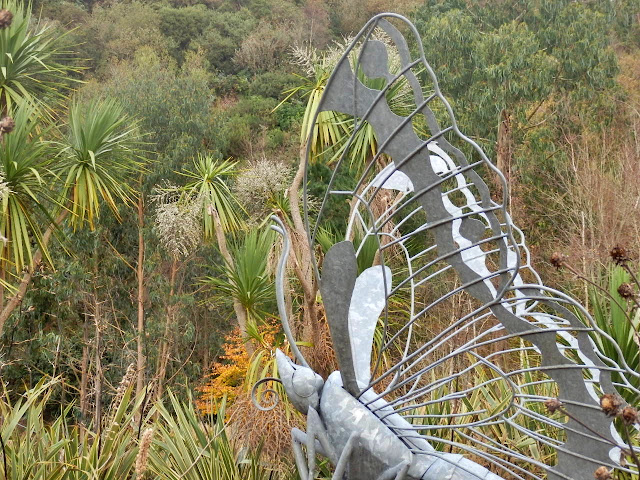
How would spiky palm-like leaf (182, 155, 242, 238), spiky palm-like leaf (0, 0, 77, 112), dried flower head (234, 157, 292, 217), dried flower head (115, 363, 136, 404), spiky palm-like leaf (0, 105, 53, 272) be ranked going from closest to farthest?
1. dried flower head (115, 363, 136, 404)
2. spiky palm-like leaf (0, 105, 53, 272)
3. spiky palm-like leaf (0, 0, 77, 112)
4. spiky palm-like leaf (182, 155, 242, 238)
5. dried flower head (234, 157, 292, 217)

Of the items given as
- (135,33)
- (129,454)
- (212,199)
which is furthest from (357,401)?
(135,33)

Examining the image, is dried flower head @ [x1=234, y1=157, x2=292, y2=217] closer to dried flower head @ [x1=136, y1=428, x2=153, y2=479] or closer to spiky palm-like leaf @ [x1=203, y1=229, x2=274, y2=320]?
spiky palm-like leaf @ [x1=203, y1=229, x2=274, y2=320]

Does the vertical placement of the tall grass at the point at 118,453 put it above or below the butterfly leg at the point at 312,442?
below

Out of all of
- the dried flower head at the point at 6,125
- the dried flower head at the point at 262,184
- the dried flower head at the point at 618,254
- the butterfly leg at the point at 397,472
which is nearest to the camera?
the dried flower head at the point at 618,254

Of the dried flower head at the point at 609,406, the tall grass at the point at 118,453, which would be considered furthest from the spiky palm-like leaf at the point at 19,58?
the dried flower head at the point at 609,406

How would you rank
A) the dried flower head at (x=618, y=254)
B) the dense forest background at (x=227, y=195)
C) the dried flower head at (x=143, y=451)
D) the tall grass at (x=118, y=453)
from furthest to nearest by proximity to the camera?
the dense forest background at (x=227, y=195) < the tall grass at (x=118, y=453) < the dried flower head at (x=143, y=451) < the dried flower head at (x=618, y=254)

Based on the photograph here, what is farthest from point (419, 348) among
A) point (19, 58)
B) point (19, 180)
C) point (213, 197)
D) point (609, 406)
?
point (213, 197)

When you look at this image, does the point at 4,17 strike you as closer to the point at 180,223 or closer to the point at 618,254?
the point at 618,254

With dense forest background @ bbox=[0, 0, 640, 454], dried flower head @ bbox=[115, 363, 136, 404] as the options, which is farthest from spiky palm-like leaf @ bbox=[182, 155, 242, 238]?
dried flower head @ bbox=[115, 363, 136, 404]

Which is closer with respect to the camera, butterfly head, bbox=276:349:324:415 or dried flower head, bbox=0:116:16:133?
dried flower head, bbox=0:116:16:133

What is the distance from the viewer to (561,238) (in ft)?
34.4

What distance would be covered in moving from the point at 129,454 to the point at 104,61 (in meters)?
18.0

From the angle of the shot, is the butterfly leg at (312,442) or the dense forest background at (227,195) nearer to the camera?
the butterfly leg at (312,442)

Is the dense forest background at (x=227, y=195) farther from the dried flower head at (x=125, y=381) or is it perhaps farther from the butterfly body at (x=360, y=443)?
the butterfly body at (x=360, y=443)
